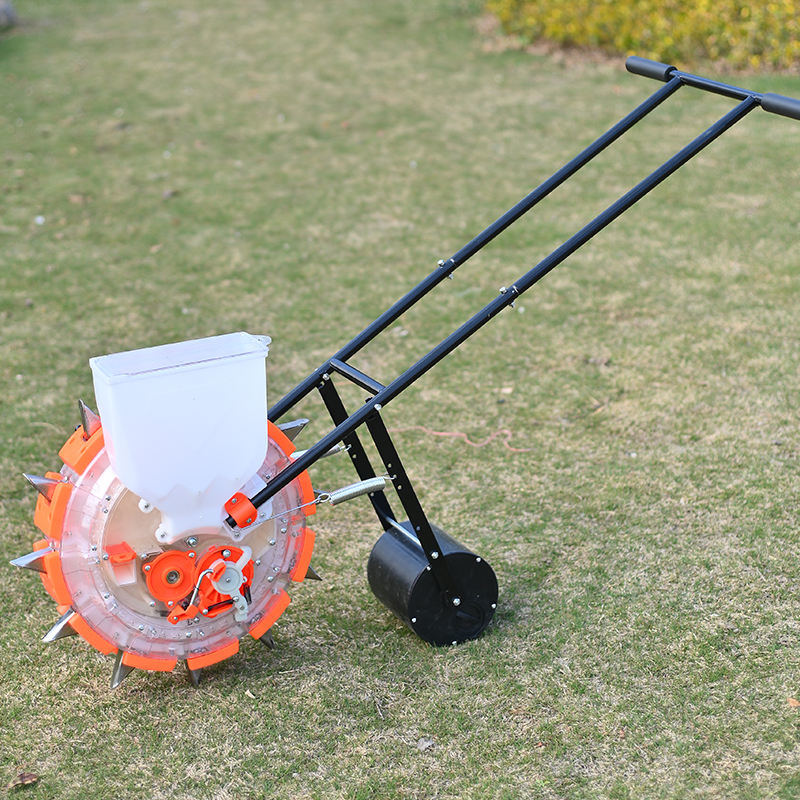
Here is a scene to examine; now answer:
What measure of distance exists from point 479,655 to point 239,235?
411cm

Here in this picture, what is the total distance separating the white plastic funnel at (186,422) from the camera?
105 inches

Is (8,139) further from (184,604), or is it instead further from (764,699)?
(764,699)

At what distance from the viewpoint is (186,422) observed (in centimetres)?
272

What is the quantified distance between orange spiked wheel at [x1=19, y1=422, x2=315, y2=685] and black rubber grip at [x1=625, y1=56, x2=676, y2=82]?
5.30 feet

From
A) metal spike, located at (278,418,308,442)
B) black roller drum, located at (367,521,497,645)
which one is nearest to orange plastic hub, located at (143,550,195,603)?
metal spike, located at (278,418,308,442)

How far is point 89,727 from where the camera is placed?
115 inches

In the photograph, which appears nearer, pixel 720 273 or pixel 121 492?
pixel 121 492

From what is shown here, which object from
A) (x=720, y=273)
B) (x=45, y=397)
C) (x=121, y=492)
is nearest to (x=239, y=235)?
(x=45, y=397)

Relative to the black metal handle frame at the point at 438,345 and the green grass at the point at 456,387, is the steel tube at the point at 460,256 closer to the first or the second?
the black metal handle frame at the point at 438,345

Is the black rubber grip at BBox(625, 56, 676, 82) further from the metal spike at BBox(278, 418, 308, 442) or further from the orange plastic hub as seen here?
the orange plastic hub

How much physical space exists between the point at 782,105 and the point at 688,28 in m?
6.79

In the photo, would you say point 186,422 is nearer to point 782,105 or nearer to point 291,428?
point 291,428

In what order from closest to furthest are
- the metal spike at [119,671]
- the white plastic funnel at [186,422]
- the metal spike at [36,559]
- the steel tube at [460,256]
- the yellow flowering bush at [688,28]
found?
the white plastic funnel at [186,422], the metal spike at [36,559], the metal spike at [119,671], the steel tube at [460,256], the yellow flowering bush at [688,28]

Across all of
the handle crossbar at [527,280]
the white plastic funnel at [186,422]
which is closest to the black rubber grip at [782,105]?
the handle crossbar at [527,280]
